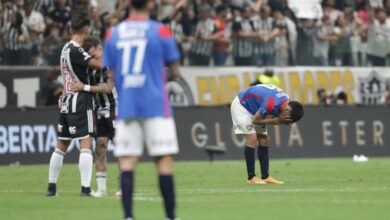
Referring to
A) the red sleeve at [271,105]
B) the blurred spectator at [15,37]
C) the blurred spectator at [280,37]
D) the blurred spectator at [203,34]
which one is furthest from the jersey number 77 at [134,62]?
the blurred spectator at [280,37]

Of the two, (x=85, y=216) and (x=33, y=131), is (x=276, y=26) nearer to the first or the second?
(x=33, y=131)

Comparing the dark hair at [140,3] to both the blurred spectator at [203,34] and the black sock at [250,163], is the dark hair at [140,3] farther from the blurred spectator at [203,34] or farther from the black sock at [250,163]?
the blurred spectator at [203,34]

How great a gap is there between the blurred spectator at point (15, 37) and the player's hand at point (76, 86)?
1359 cm

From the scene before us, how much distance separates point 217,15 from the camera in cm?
3241

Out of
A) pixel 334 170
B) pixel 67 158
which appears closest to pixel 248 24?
pixel 67 158

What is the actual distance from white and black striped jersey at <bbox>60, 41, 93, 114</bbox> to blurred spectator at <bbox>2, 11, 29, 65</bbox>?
1349cm

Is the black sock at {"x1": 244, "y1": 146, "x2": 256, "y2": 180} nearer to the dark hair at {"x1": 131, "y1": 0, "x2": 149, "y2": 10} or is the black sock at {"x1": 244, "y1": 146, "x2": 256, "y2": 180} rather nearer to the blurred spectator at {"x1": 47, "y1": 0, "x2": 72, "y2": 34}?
the dark hair at {"x1": 131, "y1": 0, "x2": 149, "y2": 10}

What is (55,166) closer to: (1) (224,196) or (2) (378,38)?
(1) (224,196)

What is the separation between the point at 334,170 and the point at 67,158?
25.8ft

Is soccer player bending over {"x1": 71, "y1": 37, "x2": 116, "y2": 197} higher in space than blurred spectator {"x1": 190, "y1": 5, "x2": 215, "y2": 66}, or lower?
lower

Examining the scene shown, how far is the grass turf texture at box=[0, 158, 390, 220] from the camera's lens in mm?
12953

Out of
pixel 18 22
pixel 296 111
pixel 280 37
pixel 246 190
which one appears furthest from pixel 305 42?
pixel 246 190

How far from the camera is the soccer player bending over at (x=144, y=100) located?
11352mm

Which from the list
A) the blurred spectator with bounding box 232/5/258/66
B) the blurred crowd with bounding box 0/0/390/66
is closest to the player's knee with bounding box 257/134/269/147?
the blurred crowd with bounding box 0/0/390/66
